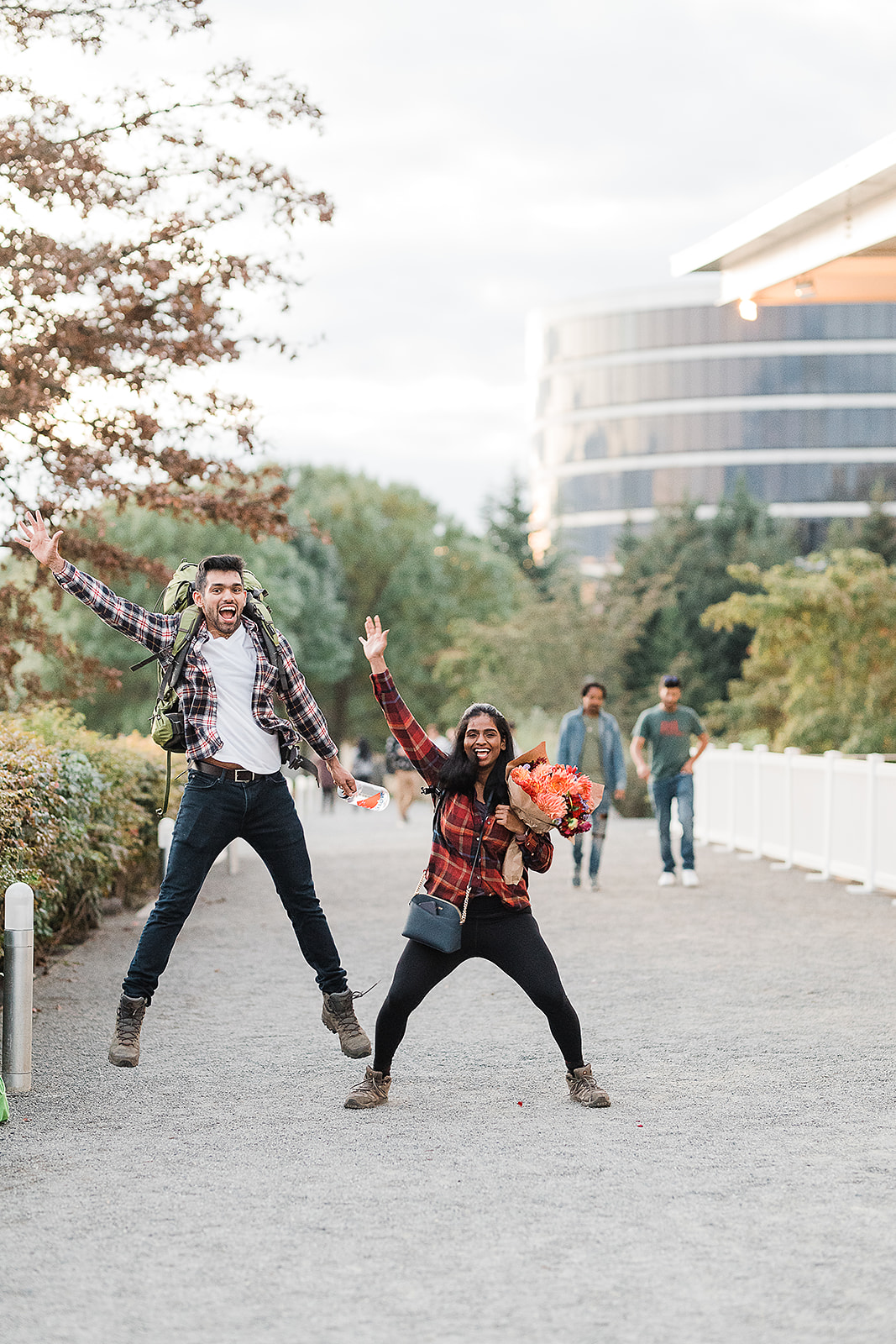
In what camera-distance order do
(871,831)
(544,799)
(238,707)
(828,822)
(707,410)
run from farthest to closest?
(707,410) → (828,822) → (871,831) → (238,707) → (544,799)

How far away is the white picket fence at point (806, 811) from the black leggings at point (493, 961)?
28.5 feet

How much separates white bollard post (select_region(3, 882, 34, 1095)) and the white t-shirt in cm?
94

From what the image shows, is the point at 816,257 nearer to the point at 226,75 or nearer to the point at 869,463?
the point at 226,75

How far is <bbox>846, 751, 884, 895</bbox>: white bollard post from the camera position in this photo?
14.9m

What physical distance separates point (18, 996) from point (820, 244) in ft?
34.2

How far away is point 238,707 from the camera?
6.73 metres

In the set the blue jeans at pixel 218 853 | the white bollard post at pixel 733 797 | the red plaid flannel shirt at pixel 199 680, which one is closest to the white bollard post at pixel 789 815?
the white bollard post at pixel 733 797

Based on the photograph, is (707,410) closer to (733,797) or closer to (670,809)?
(733,797)

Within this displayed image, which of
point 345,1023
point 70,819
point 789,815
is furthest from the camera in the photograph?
point 789,815

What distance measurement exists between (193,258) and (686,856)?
6.71 meters

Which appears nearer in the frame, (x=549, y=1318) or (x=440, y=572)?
(x=549, y=1318)

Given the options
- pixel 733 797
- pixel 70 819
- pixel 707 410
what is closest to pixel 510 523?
pixel 707 410

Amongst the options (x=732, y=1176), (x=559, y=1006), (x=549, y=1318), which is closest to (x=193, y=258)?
(x=559, y=1006)

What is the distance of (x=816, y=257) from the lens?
575 inches
